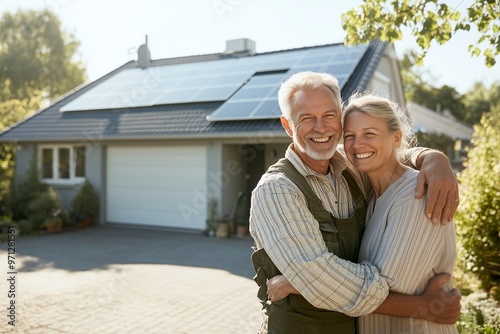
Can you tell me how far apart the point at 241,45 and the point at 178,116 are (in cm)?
532

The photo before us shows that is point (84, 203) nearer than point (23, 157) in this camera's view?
Yes

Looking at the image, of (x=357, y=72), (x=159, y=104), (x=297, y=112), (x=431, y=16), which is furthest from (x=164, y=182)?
(x=297, y=112)

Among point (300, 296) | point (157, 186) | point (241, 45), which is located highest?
point (241, 45)

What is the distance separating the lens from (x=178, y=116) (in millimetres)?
13680

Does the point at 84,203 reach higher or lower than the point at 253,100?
lower

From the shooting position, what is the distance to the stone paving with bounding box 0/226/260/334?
18.5ft

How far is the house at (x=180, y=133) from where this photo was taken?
1260 centimetres

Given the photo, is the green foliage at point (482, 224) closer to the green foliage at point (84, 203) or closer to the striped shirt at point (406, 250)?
the striped shirt at point (406, 250)

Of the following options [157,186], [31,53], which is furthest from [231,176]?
[31,53]

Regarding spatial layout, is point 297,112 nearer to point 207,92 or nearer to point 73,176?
point 207,92

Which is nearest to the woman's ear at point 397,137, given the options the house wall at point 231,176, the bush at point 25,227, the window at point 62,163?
the house wall at point 231,176

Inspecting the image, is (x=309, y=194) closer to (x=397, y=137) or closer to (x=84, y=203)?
(x=397, y=137)

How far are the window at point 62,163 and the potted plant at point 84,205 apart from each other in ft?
4.12

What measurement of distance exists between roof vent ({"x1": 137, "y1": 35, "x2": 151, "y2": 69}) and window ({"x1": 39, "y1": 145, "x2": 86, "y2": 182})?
522 centimetres
